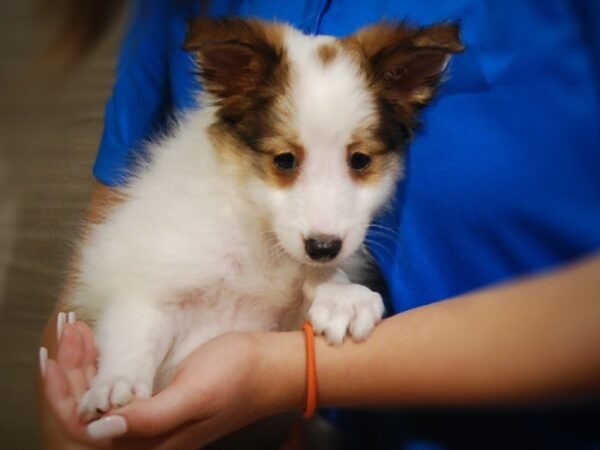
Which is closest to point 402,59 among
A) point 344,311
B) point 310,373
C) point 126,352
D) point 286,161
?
point 286,161

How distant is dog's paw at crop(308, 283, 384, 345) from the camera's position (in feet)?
2.98

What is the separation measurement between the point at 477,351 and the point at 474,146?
31cm

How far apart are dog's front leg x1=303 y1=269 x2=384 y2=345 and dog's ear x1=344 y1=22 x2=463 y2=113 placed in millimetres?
318

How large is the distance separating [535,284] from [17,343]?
67 centimetres

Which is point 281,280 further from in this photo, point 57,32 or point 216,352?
point 57,32

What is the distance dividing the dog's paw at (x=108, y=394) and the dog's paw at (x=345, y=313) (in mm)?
272

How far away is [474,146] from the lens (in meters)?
0.81

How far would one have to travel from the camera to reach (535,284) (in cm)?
51

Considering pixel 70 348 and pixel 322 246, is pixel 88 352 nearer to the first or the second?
pixel 70 348

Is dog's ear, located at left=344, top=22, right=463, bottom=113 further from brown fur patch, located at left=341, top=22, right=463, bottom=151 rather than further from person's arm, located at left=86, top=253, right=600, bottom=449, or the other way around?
person's arm, located at left=86, top=253, right=600, bottom=449

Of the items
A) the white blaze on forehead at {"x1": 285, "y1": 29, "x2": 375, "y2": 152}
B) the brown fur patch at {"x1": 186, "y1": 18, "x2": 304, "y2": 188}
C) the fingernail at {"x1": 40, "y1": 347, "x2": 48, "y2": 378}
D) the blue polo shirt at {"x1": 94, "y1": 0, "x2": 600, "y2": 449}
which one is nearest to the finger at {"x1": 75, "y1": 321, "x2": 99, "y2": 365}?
the fingernail at {"x1": 40, "y1": 347, "x2": 48, "y2": 378}

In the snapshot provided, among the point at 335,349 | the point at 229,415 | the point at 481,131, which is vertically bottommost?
the point at 229,415

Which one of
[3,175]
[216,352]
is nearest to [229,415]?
[216,352]

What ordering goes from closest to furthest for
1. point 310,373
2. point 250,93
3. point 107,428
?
point 107,428
point 310,373
point 250,93
